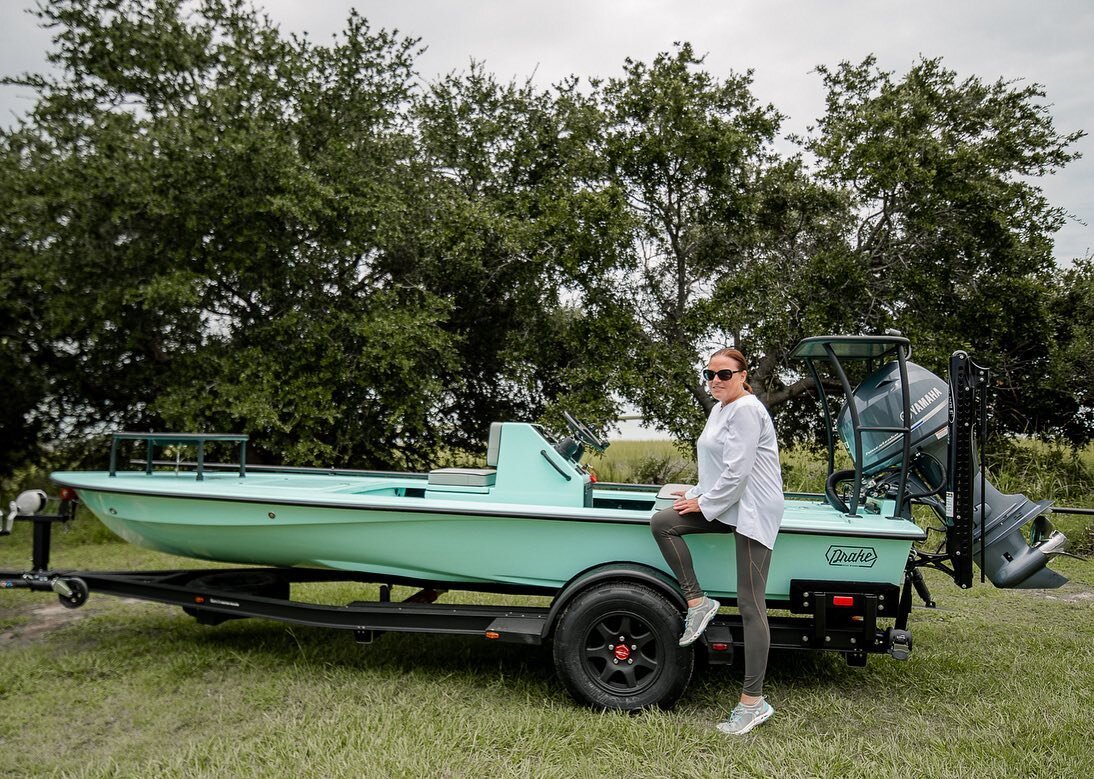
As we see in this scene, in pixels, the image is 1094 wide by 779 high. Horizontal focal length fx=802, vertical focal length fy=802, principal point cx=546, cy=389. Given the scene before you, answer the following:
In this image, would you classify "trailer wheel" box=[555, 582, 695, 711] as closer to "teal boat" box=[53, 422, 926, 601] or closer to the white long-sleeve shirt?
"teal boat" box=[53, 422, 926, 601]

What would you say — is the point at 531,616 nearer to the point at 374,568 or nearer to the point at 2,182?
the point at 374,568

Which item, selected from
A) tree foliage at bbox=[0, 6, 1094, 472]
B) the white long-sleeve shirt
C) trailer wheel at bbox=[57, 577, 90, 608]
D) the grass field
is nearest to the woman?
the white long-sleeve shirt

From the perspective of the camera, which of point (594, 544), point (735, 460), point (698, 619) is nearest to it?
point (735, 460)

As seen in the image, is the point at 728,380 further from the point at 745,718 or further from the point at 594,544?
the point at 745,718

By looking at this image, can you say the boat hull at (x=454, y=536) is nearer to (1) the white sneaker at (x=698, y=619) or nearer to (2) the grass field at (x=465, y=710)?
(1) the white sneaker at (x=698, y=619)

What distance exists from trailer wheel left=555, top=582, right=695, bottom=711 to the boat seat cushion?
2.89 feet

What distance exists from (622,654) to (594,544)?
53 cm

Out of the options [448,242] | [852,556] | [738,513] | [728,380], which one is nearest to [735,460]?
[738,513]

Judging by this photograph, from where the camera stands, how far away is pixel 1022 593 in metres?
6.68

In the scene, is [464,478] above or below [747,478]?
below

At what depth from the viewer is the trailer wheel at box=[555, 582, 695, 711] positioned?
3.71 meters

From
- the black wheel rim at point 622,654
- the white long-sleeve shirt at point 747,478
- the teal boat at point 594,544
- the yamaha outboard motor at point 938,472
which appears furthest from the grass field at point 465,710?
the white long-sleeve shirt at point 747,478

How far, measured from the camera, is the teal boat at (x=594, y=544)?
3768 millimetres

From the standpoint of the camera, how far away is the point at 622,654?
3.77m
